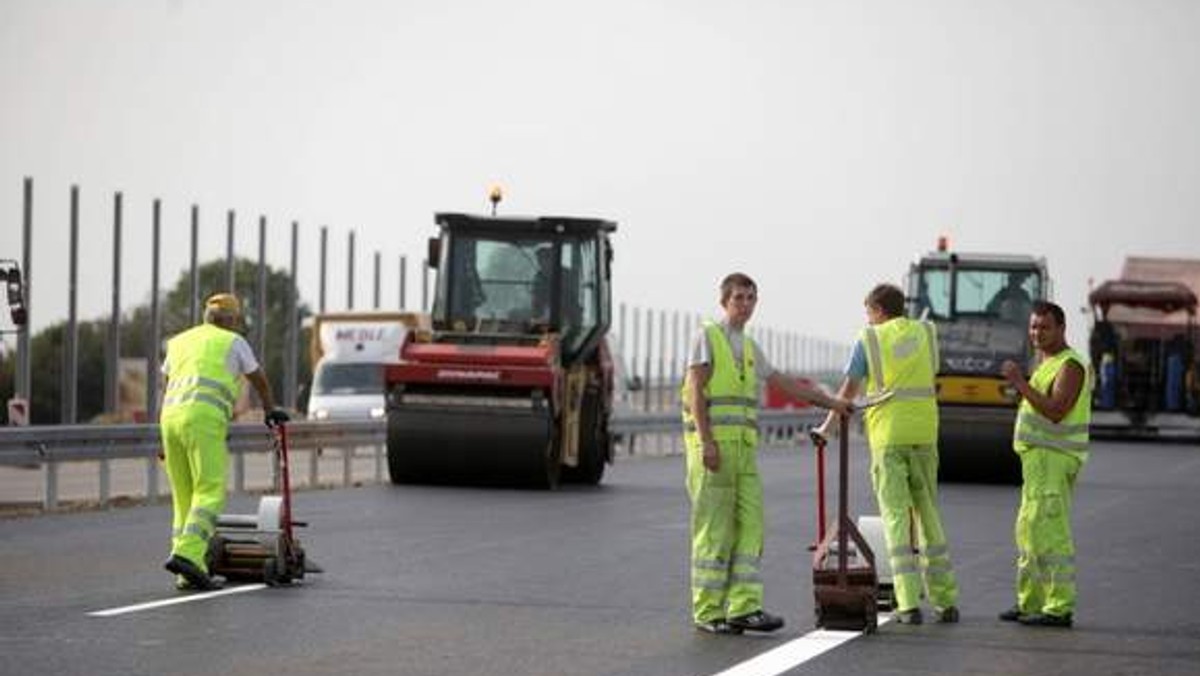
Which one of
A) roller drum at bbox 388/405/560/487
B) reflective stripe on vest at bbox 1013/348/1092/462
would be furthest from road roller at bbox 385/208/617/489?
reflective stripe on vest at bbox 1013/348/1092/462

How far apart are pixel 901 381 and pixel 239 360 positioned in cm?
382

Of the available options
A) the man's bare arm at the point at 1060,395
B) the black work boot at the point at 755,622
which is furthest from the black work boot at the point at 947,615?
the black work boot at the point at 755,622

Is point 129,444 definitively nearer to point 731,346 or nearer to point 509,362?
point 509,362

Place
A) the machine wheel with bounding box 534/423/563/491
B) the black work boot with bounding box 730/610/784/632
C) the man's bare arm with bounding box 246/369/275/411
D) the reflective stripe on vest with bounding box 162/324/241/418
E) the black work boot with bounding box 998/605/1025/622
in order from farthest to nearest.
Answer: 1. the machine wheel with bounding box 534/423/563/491
2. the man's bare arm with bounding box 246/369/275/411
3. the reflective stripe on vest with bounding box 162/324/241/418
4. the black work boot with bounding box 998/605/1025/622
5. the black work boot with bounding box 730/610/784/632

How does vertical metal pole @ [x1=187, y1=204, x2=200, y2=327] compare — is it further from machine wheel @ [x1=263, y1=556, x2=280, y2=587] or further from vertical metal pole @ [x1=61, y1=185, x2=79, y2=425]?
machine wheel @ [x1=263, y1=556, x2=280, y2=587]

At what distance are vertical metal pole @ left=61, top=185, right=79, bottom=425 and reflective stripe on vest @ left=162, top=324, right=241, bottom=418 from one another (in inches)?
1097

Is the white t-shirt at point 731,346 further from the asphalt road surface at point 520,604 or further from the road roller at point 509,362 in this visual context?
the road roller at point 509,362

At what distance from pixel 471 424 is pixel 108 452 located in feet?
14.1

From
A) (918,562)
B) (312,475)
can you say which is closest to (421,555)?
(918,562)

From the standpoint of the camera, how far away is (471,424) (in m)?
28.8

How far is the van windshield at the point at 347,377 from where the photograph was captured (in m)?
48.2

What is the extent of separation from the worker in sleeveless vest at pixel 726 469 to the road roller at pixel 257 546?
308 cm

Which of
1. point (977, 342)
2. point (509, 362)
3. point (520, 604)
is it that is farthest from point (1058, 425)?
point (977, 342)

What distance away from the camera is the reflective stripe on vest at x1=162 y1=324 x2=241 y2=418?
1557 cm
